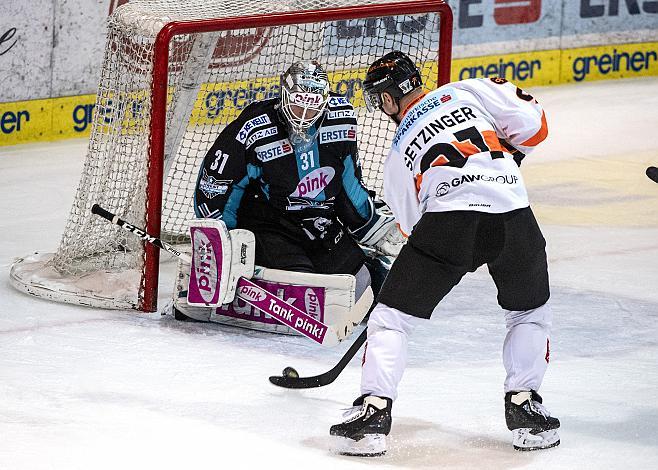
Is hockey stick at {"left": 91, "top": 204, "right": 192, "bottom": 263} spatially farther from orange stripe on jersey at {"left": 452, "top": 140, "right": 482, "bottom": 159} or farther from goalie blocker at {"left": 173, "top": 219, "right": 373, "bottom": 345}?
orange stripe on jersey at {"left": 452, "top": 140, "right": 482, "bottom": 159}

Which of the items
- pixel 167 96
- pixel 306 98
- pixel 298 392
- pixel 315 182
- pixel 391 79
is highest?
pixel 391 79

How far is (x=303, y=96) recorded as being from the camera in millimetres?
4496

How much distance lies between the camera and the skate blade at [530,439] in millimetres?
3576

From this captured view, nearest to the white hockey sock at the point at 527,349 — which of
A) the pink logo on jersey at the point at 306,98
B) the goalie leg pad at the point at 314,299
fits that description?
the goalie leg pad at the point at 314,299

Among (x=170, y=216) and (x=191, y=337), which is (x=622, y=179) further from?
(x=191, y=337)

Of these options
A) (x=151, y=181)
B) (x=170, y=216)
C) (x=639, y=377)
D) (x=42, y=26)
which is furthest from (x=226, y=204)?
(x=42, y=26)

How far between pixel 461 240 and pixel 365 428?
511 millimetres

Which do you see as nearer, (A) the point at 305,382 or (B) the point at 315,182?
(A) the point at 305,382

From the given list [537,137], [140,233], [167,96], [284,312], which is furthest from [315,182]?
[537,137]

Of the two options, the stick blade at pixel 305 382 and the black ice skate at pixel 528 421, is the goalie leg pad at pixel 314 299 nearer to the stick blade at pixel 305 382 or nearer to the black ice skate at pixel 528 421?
the stick blade at pixel 305 382

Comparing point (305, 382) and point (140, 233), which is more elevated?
point (140, 233)

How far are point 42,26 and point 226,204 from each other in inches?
121

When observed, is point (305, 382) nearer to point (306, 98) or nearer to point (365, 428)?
point (365, 428)

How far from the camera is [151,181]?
4.78 m
